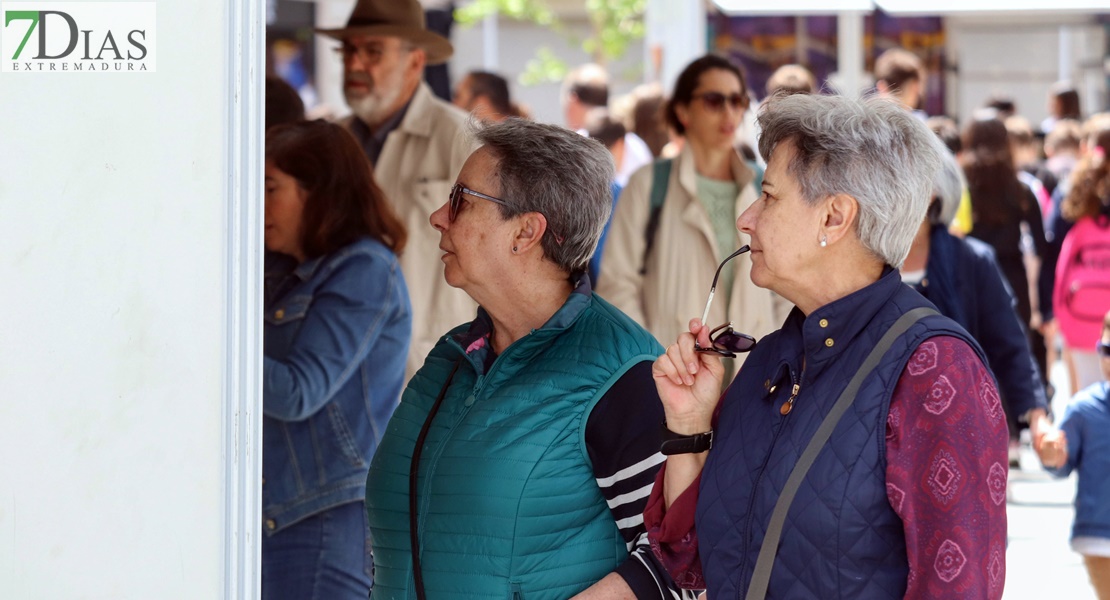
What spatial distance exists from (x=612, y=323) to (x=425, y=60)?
3.46 metres

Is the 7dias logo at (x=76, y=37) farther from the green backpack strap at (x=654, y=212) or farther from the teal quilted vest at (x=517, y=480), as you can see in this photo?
the green backpack strap at (x=654, y=212)

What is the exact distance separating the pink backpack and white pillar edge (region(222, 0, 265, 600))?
634cm

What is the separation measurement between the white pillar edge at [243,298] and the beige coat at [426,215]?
3179 millimetres

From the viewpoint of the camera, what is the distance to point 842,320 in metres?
2.10

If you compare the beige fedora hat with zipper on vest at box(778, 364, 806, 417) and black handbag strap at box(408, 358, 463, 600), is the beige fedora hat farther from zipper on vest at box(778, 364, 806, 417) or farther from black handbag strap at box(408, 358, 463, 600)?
zipper on vest at box(778, 364, 806, 417)

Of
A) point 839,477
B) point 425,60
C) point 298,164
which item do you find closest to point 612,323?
point 839,477

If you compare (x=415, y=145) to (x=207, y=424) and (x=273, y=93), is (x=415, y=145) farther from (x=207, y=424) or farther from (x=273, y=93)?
(x=207, y=424)

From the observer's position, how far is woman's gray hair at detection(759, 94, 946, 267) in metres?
2.13

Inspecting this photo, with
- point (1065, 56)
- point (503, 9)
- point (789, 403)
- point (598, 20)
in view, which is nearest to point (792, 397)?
point (789, 403)

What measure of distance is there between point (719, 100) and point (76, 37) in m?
3.93

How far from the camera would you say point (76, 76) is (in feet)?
5.72

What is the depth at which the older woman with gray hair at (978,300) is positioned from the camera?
4688 millimetres

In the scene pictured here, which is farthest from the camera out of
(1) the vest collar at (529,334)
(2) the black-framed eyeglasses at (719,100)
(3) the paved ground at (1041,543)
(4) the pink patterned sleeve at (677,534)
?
(3) the paved ground at (1041,543)

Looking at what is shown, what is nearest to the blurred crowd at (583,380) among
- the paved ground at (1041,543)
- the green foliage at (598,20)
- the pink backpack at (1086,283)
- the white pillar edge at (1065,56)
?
the paved ground at (1041,543)
